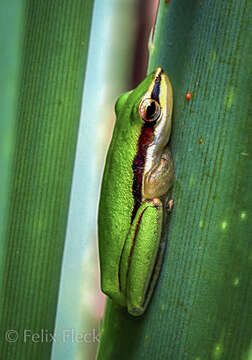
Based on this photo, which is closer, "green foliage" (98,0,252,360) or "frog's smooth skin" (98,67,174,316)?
"green foliage" (98,0,252,360)

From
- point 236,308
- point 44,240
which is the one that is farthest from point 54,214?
point 236,308

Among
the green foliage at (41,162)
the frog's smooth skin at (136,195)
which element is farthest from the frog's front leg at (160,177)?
the green foliage at (41,162)

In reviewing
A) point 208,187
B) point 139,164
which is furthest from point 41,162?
point 208,187

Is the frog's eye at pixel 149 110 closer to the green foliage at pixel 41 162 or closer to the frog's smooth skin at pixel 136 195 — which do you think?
the frog's smooth skin at pixel 136 195

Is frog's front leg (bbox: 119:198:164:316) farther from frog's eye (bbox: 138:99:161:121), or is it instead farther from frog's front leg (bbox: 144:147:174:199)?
frog's eye (bbox: 138:99:161:121)

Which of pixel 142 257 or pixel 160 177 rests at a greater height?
pixel 160 177

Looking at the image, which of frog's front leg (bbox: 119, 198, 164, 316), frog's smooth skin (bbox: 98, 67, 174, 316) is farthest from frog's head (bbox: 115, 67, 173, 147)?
frog's front leg (bbox: 119, 198, 164, 316)

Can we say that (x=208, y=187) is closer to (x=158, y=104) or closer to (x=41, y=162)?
(x=158, y=104)
